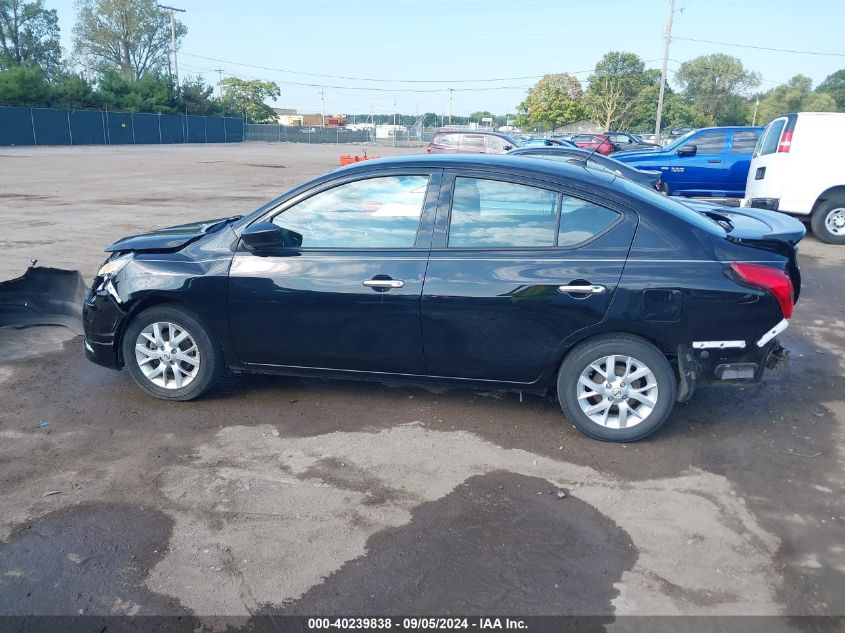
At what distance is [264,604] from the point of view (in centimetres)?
301

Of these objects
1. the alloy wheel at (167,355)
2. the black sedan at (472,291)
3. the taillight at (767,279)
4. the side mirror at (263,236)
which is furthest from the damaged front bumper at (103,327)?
the taillight at (767,279)

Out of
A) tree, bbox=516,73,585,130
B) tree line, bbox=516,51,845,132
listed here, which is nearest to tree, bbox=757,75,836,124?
tree line, bbox=516,51,845,132

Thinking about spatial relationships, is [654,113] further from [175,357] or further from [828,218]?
[175,357]

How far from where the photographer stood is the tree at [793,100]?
77250 millimetres

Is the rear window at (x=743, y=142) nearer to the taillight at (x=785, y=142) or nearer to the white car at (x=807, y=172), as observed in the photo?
the white car at (x=807, y=172)

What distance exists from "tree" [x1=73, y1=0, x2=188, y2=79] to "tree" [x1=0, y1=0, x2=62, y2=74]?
7.71 ft

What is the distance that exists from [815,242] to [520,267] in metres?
9.86

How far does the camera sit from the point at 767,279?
167 inches

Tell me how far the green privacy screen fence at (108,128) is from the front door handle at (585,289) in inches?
2023

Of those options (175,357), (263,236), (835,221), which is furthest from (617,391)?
(835,221)

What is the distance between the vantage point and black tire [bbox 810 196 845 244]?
38.3 feet

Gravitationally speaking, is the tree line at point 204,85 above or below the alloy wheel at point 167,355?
above

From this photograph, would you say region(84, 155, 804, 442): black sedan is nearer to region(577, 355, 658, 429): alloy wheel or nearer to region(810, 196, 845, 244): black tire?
region(577, 355, 658, 429): alloy wheel

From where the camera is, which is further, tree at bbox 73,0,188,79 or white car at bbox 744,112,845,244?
tree at bbox 73,0,188,79
